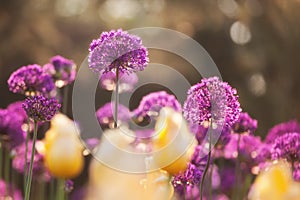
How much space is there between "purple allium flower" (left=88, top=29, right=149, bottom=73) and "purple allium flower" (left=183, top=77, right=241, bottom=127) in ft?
0.32

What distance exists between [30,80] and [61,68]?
17 centimetres

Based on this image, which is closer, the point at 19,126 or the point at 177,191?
the point at 177,191

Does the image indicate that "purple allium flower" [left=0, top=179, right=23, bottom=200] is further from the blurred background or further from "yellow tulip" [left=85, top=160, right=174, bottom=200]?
the blurred background

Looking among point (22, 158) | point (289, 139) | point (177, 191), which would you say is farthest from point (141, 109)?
point (22, 158)

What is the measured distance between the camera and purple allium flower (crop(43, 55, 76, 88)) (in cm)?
141

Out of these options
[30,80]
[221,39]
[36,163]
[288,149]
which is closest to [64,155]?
[288,149]

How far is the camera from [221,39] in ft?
16.5

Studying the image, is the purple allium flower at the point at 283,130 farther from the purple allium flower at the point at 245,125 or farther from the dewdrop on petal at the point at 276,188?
the dewdrop on petal at the point at 276,188

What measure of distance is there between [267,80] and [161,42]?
78 centimetres

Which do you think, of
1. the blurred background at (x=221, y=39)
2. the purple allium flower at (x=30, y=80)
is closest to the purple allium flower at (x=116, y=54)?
the purple allium flower at (x=30, y=80)

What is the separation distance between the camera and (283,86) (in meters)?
4.26

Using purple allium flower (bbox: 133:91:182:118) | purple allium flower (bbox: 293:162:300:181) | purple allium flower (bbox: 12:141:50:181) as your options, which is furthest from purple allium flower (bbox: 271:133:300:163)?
purple allium flower (bbox: 12:141:50:181)

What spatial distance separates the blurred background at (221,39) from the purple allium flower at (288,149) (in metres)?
2.72

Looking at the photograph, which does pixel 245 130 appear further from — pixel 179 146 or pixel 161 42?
pixel 161 42
